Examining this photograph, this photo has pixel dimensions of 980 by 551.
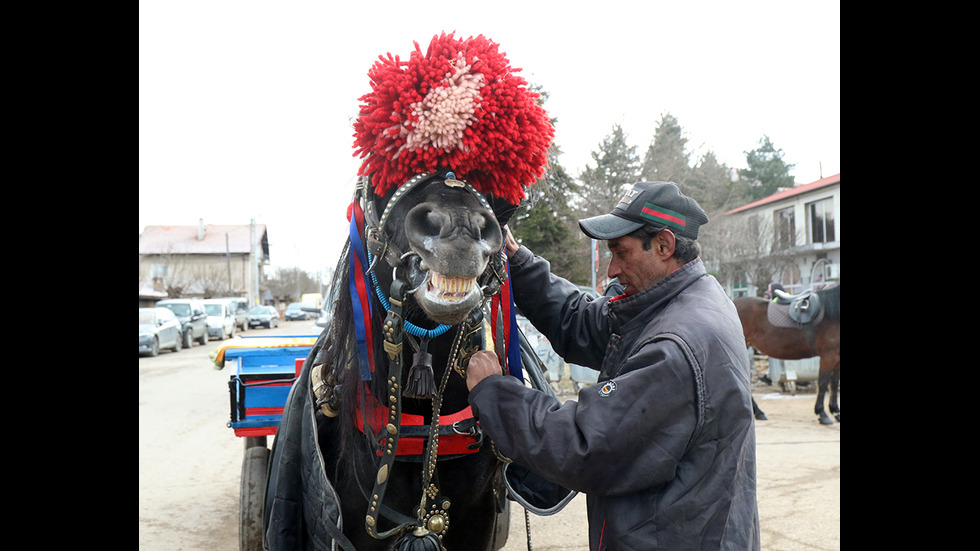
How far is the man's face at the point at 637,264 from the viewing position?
2.09m

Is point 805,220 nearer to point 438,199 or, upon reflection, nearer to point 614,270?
point 614,270

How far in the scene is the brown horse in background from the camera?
893 centimetres

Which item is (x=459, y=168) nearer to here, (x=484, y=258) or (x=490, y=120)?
(x=490, y=120)

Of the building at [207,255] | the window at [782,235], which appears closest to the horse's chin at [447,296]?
the window at [782,235]

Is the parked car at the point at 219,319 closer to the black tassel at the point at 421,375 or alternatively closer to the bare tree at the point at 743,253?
the bare tree at the point at 743,253

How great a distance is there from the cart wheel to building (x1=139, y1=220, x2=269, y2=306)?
141 ft


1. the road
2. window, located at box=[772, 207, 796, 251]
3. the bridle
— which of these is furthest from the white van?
the bridle

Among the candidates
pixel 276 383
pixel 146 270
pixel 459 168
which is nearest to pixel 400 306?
pixel 459 168

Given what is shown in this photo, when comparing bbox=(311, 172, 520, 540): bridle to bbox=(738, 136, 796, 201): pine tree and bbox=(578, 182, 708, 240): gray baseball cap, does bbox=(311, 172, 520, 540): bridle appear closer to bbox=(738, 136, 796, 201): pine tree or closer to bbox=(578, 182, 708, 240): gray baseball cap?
bbox=(578, 182, 708, 240): gray baseball cap

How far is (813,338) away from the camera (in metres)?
9.35

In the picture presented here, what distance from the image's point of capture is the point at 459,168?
1888mm

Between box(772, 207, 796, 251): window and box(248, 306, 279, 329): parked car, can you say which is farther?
box(248, 306, 279, 329): parked car

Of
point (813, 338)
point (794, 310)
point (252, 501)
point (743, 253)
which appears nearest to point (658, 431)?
point (252, 501)
